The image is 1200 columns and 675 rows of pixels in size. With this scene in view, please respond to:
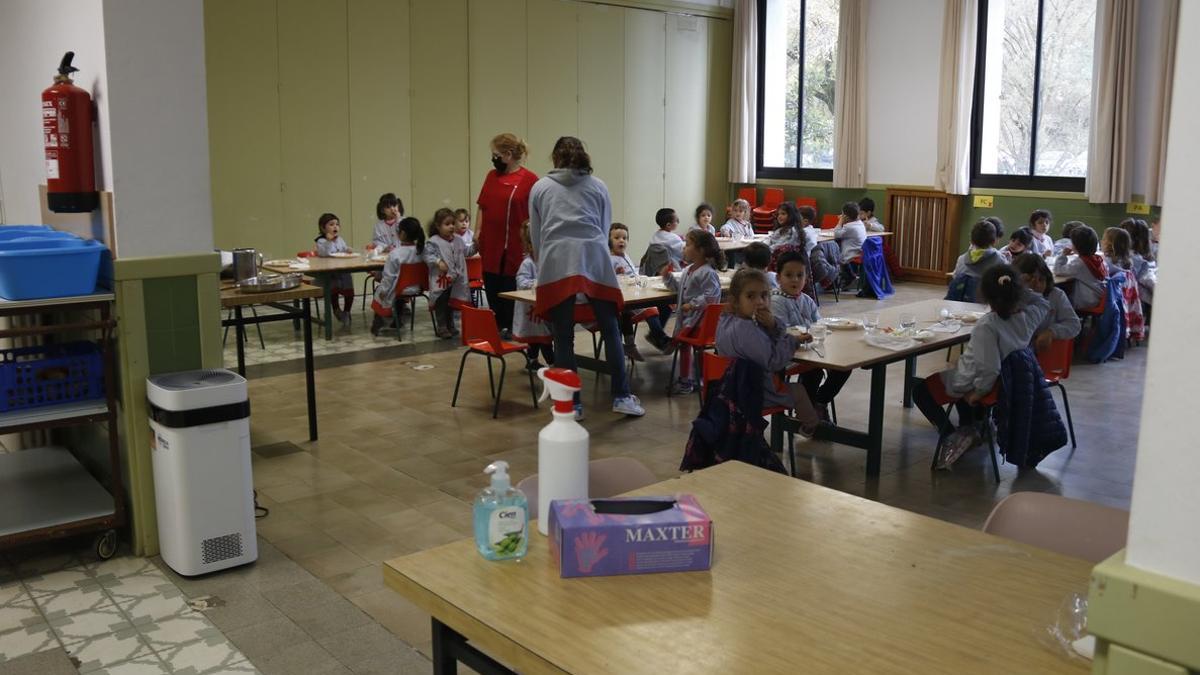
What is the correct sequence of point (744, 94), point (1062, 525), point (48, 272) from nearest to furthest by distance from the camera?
point (1062, 525), point (48, 272), point (744, 94)

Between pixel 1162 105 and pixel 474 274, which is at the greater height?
pixel 1162 105

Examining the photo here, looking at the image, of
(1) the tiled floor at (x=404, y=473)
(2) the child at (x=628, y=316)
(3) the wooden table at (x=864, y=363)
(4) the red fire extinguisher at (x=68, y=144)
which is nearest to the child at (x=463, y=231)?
(1) the tiled floor at (x=404, y=473)

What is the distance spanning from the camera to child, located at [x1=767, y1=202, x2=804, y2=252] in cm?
858

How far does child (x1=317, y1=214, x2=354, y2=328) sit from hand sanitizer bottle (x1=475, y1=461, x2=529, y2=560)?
6509 millimetres

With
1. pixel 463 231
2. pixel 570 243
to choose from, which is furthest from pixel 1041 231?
pixel 570 243

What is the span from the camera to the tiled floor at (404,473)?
3305 mm

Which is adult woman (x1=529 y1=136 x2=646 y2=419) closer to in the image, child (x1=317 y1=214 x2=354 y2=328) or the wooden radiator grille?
child (x1=317 y1=214 x2=354 y2=328)

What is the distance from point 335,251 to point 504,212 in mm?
2030

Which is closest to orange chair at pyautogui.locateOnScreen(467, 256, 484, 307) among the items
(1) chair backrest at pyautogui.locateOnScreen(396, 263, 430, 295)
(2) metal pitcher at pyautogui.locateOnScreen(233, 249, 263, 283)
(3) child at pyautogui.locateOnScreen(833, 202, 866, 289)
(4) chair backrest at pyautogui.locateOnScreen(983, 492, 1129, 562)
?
(1) chair backrest at pyautogui.locateOnScreen(396, 263, 430, 295)

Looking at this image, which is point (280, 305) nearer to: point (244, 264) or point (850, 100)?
point (244, 264)

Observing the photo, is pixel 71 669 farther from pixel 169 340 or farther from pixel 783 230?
pixel 783 230

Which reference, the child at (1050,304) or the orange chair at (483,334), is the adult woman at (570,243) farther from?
the child at (1050,304)

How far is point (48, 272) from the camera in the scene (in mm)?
3488


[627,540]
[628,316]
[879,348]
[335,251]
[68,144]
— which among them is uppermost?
[68,144]
